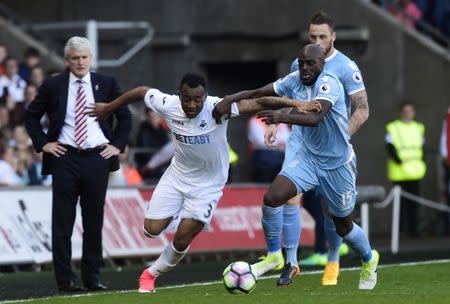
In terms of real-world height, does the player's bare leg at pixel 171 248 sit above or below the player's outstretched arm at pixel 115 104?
below

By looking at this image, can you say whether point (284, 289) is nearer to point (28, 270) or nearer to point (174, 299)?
point (174, 299)

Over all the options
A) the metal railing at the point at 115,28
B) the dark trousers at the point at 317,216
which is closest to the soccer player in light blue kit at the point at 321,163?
the dark trousers at the point at 317,216

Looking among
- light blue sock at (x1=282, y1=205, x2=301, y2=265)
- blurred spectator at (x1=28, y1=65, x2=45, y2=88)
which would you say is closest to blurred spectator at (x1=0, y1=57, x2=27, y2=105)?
blurred spectator at (x1=28, y1=65, x2=45, y2=88)

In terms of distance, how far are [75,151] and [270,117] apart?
3051 mm

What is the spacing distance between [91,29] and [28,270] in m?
6.32

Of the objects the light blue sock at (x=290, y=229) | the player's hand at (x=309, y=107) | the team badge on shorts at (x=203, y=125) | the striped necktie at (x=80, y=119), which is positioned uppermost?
the player's hand at (x=309, y=107)

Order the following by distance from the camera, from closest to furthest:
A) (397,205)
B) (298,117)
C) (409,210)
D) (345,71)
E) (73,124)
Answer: (298,117) < (345,71) < (73,124) < (397,205) < (409,210)

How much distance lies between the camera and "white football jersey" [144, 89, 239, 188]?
511 inches

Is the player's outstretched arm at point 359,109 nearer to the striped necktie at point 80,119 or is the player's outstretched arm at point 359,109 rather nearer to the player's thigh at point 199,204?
the player's thigh at point 199,204

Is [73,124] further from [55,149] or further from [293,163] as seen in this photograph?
[293,163]

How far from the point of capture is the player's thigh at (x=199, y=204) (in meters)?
13.2

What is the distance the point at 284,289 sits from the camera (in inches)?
524

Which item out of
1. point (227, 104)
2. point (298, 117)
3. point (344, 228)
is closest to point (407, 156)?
point (344, 228)

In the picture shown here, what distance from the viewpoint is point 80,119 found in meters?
14.3
